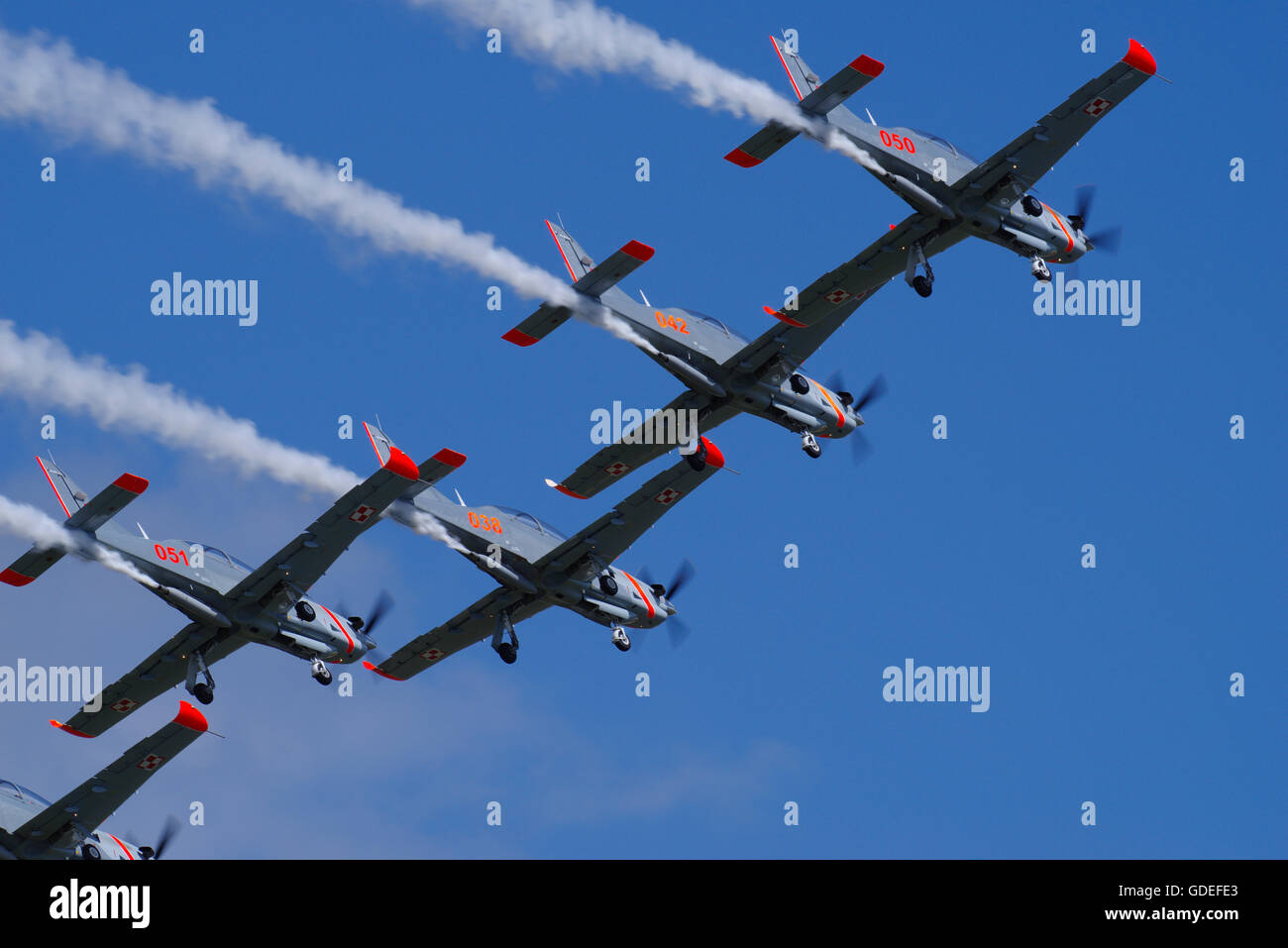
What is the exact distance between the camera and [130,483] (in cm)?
4522

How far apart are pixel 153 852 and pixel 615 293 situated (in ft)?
51.4

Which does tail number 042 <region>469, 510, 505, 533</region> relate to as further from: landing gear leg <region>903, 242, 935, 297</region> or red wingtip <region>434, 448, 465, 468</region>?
landing gear leg <region>903, 242, 935, 297</region>

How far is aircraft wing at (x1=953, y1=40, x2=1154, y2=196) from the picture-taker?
48.8 metres

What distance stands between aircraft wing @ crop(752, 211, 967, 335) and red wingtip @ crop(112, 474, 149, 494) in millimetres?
13468

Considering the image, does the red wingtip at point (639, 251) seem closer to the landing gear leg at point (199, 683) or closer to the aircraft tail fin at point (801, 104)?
the aircraft tail fin at point (801, 104)

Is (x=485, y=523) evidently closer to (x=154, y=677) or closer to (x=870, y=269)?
(x=154, y=677)

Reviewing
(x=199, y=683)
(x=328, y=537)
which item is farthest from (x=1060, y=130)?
(x=199, y=683)

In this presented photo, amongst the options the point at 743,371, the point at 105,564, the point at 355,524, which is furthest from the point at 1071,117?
the point at 105,564

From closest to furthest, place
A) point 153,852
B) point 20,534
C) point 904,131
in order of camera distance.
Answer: point 20,534 → point 904,131 → point 153,852

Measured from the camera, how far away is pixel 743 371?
2052 inches

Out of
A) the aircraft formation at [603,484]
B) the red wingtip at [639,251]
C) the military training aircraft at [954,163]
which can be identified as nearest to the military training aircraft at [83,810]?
the aircraft formation at [603,484]

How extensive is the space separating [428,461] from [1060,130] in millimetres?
14253
